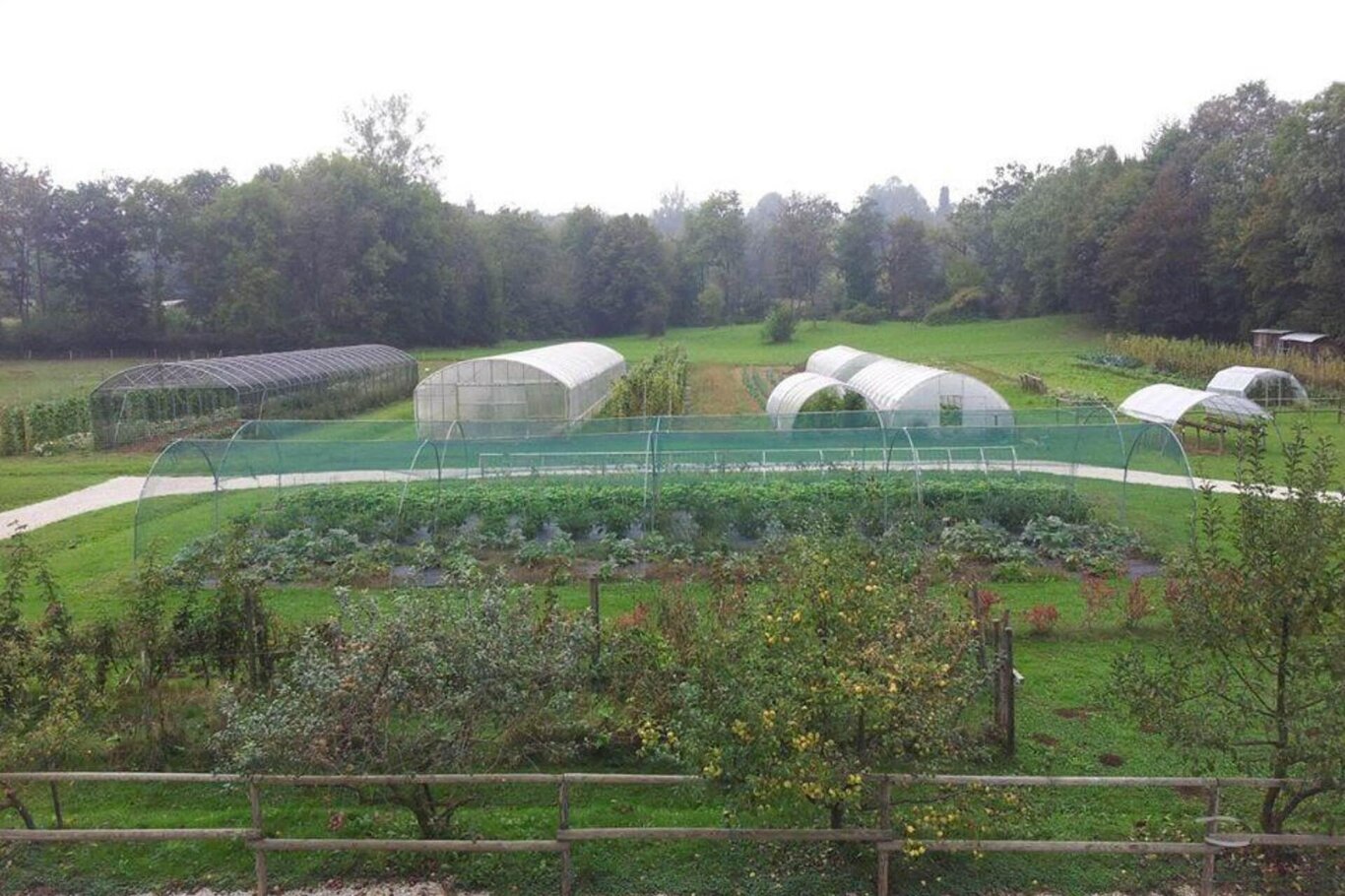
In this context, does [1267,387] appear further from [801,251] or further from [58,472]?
[801,251]

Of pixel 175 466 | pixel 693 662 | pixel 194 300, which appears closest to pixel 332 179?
pixel 194 300

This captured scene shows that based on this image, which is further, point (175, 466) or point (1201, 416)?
point (1201, 416)

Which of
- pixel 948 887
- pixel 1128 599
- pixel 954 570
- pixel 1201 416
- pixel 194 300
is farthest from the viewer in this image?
pixel 194 300

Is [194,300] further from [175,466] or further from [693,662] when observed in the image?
[693,662]

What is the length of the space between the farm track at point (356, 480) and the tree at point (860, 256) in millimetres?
59187

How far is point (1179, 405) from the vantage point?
91.1 feet

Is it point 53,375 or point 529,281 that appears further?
point 529,281

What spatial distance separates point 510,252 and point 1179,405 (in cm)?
5333

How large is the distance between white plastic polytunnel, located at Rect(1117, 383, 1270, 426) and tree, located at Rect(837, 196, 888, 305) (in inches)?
1951

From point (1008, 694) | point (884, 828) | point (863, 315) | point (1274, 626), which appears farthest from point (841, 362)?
point (863, 315)

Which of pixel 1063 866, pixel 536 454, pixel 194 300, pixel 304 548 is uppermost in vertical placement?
pixel 194 300

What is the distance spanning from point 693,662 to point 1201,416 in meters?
28.2

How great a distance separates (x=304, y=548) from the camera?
50.2 ft

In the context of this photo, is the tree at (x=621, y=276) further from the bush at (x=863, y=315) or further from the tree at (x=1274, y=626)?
the tree at (x=1274, y=626)
